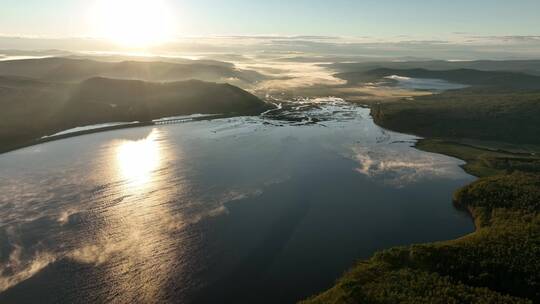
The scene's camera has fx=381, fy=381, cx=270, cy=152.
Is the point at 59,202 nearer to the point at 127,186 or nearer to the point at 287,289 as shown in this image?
the point at 127,186

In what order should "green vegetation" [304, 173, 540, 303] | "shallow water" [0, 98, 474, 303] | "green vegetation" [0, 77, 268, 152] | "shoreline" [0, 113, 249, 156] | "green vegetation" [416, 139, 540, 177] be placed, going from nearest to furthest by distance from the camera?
1. "green vegetation" [304, 173, 540, 303]
2. "shallow water" [0, 98, 474, 303]
3. "green vegetation" [416, 139, 540, 177]
4. "shoreline" [0, 113, 249, 156]
5. "green vegetation" [0, 77, 268, 152]

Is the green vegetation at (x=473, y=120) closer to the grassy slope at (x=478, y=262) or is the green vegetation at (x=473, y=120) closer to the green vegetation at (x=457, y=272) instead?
the grassy slope at (x=478, y=262)

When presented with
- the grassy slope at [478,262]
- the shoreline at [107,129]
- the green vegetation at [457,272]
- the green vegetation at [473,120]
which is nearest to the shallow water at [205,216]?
the grassy slope at [478,262]

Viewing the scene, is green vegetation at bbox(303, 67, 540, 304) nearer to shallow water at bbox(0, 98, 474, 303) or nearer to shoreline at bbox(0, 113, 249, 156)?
shallow water at bbox(0, 98, 474, 303)

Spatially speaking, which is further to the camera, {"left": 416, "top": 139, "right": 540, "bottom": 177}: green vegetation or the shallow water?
{"left": 416, "top": 139, "right": 540, "bottom": 177}: green vegetation

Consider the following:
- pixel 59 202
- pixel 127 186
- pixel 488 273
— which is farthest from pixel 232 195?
pixel 488 273

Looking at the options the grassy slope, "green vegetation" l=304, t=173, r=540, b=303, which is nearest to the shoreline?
"green vegetation" l=304, t=173, r=540, b=303
